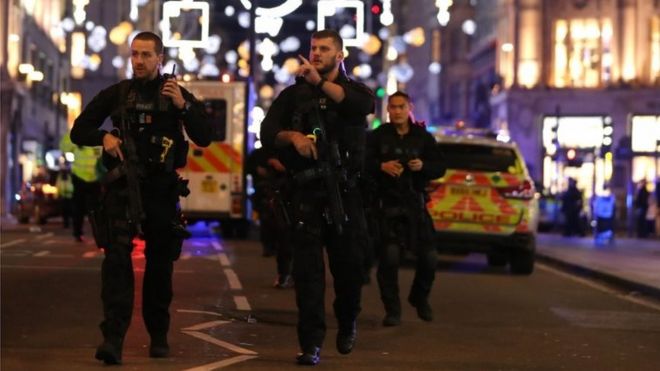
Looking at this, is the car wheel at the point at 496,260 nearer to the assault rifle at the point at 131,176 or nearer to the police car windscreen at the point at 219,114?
the police car windscreen at the point at 219,114

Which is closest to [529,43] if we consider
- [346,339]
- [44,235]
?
[44,235]

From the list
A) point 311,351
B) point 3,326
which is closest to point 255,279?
point 3,326

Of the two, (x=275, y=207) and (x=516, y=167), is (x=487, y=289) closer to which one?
(x=516, y=167)

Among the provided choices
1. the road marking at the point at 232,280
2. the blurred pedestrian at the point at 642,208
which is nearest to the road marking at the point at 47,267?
the road marking at the point at 232,280

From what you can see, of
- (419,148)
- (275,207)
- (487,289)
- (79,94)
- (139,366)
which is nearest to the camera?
(139,366)

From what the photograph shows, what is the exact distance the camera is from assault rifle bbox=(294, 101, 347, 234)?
25.4 ft

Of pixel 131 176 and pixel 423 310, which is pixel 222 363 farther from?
pixel 423 310

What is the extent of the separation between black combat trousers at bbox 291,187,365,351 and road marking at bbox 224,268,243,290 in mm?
5832

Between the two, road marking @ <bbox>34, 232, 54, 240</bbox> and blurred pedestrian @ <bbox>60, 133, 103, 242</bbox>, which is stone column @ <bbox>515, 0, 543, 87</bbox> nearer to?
road marking @ <bbox>34, 232, 54, 240</bbox>

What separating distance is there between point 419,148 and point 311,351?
3299 mm

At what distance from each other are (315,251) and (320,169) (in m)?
0.47

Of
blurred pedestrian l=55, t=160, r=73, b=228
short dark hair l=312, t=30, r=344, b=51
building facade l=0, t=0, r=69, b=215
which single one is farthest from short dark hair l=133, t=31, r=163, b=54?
building facade l=0, t=0, r=69, b=215

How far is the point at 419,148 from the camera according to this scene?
10758 millimetres

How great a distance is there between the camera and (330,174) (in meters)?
7.75
